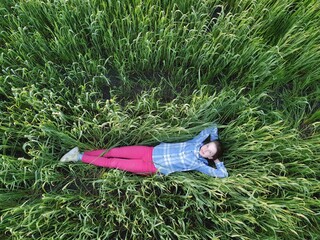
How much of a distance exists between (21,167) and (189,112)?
3.82 ft

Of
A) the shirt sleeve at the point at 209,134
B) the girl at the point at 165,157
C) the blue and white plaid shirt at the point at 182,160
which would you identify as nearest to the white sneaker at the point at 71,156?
the girl at the point at 165,157

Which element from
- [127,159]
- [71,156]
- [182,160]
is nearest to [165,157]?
[182,160]

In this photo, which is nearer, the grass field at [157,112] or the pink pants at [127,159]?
the grass field at [157,112]

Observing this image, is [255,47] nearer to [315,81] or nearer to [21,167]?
[315,81]

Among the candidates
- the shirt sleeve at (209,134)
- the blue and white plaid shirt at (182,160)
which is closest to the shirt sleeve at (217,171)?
the blue and white plaid shirt at (182,160)

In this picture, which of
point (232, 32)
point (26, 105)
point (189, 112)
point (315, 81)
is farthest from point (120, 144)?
point (315, 81)

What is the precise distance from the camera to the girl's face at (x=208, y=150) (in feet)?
6.79

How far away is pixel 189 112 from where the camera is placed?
2.15m

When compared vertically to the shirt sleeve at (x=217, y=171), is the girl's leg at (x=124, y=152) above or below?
above

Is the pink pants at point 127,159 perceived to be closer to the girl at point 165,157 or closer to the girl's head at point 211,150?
the girl at point 165,157

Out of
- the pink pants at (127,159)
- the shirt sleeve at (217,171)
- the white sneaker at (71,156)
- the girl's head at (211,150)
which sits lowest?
the shirt sleeve at (217,171)

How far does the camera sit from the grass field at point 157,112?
6.57 ft

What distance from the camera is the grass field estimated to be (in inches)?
78.9

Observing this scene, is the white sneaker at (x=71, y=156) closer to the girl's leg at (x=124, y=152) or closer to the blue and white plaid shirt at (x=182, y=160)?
the girl's leg at (x=124, y=152)
